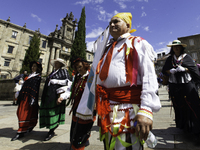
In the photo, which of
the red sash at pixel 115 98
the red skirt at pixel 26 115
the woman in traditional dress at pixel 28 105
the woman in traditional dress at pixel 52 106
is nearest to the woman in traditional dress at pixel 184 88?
the red sash at pixel 115 98

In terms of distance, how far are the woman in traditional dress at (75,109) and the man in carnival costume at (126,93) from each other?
0.84 metres

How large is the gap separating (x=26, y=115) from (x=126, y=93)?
3.36 metres

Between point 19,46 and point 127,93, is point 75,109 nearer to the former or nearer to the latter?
point 127,93

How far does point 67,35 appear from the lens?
4038 cm

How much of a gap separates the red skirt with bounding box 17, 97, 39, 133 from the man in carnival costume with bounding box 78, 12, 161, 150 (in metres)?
2.97

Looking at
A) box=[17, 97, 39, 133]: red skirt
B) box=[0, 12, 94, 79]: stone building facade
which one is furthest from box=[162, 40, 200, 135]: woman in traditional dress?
box=[0, 12, 94, 79]: stone building facade

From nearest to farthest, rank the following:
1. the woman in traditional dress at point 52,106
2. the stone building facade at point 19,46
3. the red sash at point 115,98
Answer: the red sash at point 115,98
the woman in traditional dress at point 52,106
the stone building facade at point 19,46

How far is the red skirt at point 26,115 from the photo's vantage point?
329 centimetres

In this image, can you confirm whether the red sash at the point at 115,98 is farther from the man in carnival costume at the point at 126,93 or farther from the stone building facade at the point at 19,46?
the stone building facade at the point at 19,46

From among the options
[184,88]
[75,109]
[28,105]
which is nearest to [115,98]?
[75,109]

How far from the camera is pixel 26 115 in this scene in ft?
11.1

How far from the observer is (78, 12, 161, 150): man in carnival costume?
3.56ft

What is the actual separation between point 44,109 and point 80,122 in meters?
1.72

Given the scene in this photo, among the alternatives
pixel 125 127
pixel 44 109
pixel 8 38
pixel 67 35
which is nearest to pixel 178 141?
pixel 125 127
